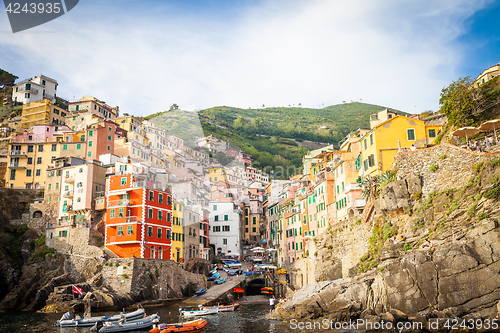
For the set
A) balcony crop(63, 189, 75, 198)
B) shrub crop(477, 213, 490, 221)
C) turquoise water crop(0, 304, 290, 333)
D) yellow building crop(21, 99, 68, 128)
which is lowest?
turquoise water crop(0, 304, 290, 333)

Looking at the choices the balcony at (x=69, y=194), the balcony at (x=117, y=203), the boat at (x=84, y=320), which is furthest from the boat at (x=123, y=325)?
the balcony at (x=69, y=194)

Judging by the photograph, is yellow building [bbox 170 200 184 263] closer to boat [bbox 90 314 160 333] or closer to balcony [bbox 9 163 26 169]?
boat [bbox 90 314 160 333]

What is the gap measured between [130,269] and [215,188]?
40.9m

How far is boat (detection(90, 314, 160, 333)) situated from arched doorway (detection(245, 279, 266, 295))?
1198 inches

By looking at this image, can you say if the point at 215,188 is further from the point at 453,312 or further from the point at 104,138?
the point at 453,312

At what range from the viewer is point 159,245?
57.7 m

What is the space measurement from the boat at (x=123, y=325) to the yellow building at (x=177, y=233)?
75.7 ft

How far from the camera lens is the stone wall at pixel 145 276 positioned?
51.3m

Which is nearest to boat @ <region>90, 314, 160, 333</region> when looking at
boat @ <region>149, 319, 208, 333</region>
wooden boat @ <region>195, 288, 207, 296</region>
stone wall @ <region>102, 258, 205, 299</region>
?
boat @ <region>149, 319, 208, 333</region>

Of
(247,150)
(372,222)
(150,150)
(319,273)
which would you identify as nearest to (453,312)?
(372,222)

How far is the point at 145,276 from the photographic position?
52.5 meters

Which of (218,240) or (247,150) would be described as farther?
(247,150)

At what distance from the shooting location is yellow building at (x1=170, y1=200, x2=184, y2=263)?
61375mm

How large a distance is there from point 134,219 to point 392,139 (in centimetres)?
3529
